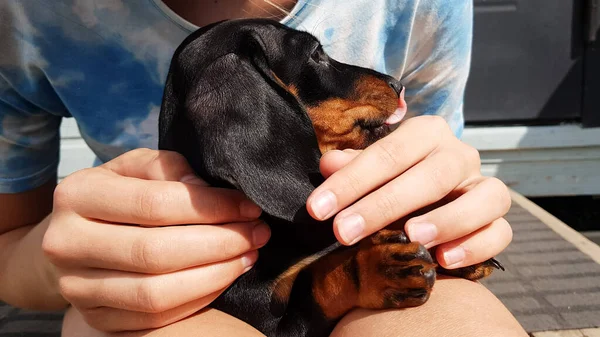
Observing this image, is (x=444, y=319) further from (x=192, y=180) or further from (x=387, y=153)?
(x=192, y=180)

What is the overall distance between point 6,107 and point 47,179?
14.9 inches

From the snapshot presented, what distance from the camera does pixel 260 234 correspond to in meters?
1.28

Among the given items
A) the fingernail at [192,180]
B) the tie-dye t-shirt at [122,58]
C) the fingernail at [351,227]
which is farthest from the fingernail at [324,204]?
the tie-dye t-shirt at [122,58]

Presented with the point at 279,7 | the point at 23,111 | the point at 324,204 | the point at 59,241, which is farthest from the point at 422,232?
the point at 23,111

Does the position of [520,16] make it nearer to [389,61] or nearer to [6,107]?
[389,61]

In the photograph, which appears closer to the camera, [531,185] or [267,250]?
[267,250]

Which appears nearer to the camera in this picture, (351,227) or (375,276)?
(351,227)

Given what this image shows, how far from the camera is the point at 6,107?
5.84ft

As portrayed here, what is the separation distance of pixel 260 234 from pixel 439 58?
42.3 inches

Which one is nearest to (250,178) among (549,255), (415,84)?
(415,84)

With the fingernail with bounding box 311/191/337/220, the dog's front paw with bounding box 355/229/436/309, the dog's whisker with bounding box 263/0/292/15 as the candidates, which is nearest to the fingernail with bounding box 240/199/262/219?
the fingernail with bounding box 311/191/337/220

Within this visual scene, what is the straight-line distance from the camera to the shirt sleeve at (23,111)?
1634 millimetres

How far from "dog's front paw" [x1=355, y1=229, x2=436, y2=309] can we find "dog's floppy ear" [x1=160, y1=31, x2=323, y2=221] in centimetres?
20

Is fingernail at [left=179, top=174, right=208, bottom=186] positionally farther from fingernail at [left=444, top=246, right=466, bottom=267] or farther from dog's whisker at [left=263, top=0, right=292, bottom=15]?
dog's whisker at [left=263, top=0, right=292, bottom=15]
